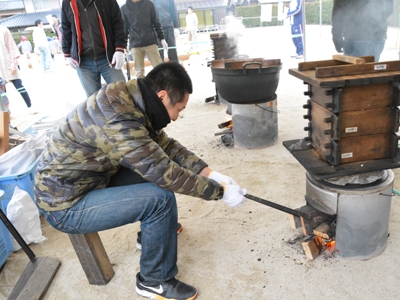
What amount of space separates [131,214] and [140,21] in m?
4.47

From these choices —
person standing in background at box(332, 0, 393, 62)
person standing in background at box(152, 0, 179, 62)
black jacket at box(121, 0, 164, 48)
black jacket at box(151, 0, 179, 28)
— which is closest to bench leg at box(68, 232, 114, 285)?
person standing in background at box(332, 0, 393, 62)

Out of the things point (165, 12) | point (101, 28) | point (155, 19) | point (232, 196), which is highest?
point (165, 12)

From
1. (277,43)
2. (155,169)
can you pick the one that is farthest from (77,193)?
(277,43)

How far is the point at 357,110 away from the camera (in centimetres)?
158

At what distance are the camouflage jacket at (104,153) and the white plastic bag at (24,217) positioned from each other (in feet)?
2.35

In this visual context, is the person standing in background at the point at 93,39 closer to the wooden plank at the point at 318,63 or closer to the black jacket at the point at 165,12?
the wooden plank at the point at 318,63

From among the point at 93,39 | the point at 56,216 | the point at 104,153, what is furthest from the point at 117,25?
the point at 56,216

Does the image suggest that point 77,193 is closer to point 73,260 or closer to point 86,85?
point 73,260

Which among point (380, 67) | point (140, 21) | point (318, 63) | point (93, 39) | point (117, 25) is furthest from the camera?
point (140, 21)

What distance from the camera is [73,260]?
7.16 ft

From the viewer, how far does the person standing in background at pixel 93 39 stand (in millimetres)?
3498

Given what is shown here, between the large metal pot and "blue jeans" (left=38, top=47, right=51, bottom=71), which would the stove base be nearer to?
the large metal pot

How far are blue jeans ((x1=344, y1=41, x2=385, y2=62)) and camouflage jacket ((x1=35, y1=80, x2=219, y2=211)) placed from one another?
3.33 meters

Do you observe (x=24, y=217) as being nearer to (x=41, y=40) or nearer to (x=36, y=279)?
(x=36, y=279)
